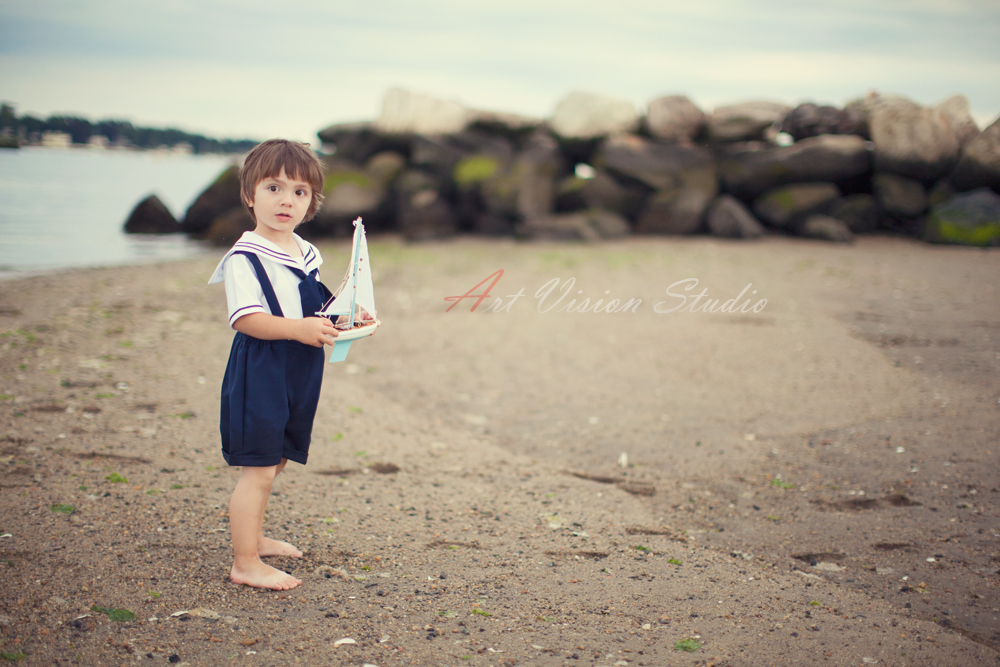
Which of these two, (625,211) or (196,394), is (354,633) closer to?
(196,394)

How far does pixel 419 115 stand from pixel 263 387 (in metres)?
15.1

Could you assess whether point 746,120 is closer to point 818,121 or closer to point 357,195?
point 818,121

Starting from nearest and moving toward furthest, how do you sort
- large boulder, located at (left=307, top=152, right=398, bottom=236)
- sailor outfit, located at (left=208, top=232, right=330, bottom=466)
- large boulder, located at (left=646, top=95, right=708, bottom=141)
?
sailor outfit, located at (left=208, top=232, right=330, bottom=466)
large boulder, located at (left=646, top=95, right=708, bottom=141)
large boulder, located at (left=307, top=152, right=398, bottom=236)

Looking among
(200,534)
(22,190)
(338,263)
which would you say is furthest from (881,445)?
(22,190)

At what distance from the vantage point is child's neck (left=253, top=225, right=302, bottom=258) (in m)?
2.75

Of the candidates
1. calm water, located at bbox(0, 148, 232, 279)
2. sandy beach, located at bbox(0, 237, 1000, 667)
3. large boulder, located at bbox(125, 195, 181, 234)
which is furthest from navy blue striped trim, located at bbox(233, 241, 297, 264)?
large boulder, located at bbox(125, 195, 181, 234)

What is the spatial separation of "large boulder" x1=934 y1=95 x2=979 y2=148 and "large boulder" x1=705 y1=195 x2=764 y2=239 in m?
3.94

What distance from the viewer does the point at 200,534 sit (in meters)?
3.29

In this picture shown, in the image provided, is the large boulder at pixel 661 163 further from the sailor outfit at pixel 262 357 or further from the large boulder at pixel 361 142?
the sailor outfit at pixel 262 357

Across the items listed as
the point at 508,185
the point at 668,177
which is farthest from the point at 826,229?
the point at 508,185

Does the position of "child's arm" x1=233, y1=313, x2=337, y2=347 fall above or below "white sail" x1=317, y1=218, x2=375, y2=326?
below

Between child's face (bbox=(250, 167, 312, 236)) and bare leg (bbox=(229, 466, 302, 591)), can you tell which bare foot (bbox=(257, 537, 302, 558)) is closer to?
bare leg (bbox=(229, 466, 302, 591))

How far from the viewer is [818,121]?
14.4m

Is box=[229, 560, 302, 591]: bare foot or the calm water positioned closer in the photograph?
box=[229, 560, 302, 591]: bare foot
